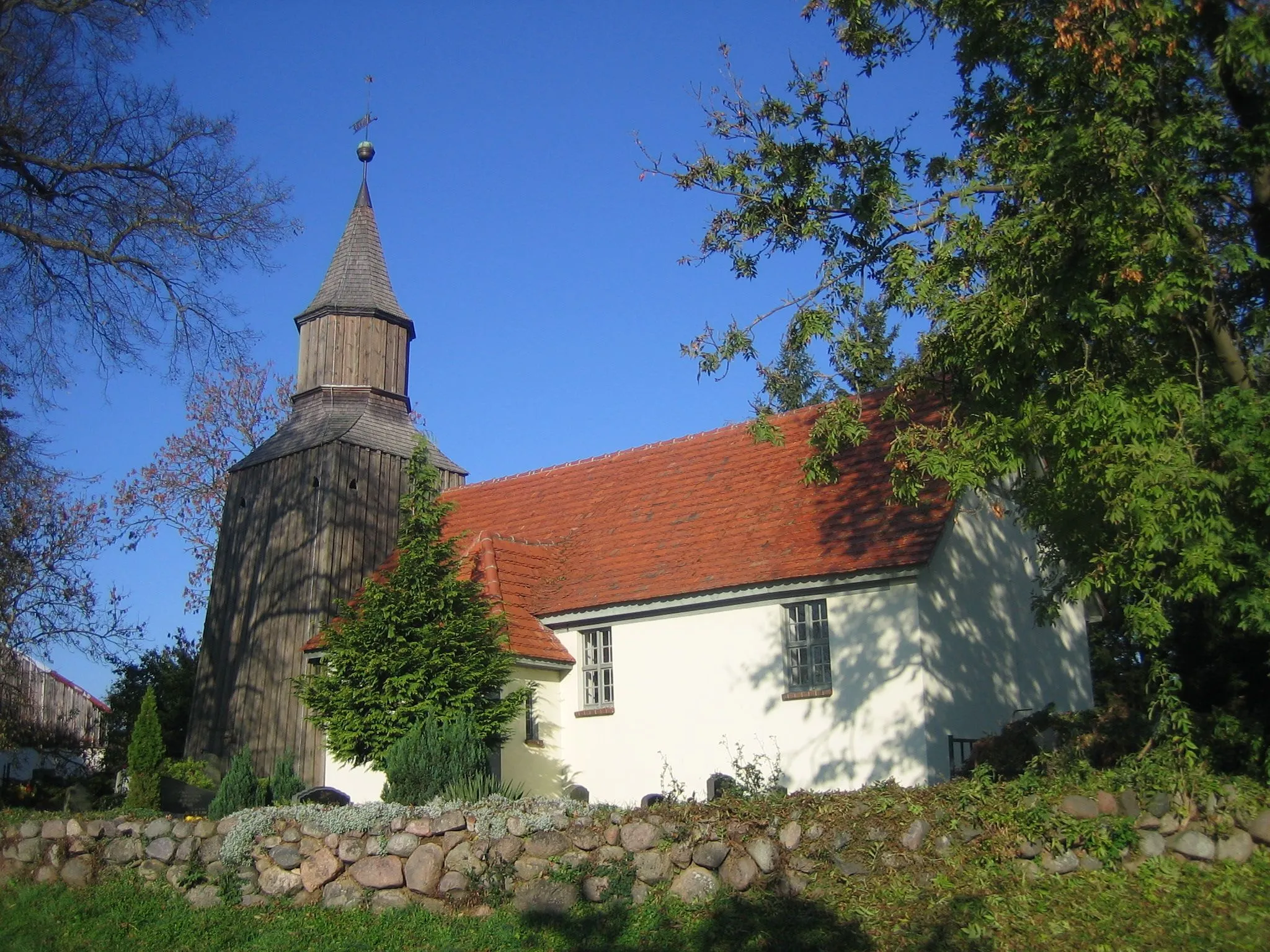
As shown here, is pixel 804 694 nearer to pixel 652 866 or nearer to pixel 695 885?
pixel 652 866

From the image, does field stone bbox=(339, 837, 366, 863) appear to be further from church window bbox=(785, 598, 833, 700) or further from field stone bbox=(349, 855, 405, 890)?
church window bbox=(785, 598, 833, 700)

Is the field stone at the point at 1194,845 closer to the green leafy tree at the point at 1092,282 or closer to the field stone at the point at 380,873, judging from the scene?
the green leafy tree at the point at 1092,282

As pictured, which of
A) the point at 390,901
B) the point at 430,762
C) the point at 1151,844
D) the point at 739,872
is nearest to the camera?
the point at 1151,844

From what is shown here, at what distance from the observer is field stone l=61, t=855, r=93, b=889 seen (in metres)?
13.5

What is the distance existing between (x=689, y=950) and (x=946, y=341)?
20.3ft

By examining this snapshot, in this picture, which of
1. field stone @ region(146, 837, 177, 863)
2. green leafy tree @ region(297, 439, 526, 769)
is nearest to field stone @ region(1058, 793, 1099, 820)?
green leafy tree @ region(297, 439, 526, 769)

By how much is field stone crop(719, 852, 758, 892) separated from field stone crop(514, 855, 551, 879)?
186 centimetres

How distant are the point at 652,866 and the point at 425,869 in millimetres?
2443

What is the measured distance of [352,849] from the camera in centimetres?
1239

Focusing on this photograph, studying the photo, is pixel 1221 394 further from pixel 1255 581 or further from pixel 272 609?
pixel 272 609

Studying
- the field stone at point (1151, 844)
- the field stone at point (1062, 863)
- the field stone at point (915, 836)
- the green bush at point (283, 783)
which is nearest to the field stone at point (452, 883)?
the field stone at point (915, 836)

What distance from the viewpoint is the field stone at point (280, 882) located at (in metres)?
12.4

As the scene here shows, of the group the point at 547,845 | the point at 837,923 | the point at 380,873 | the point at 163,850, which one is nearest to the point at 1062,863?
the point at 837,923

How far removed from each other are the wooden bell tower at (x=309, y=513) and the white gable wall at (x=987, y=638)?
11743mm
